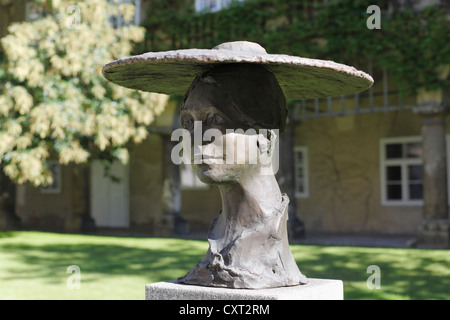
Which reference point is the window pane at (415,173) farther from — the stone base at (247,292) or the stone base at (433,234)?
the stone base at (247,292)

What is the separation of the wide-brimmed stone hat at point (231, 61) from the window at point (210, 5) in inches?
363

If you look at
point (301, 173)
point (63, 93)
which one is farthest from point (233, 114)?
point (301, 173)

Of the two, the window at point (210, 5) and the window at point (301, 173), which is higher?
the window at point (210, 5)

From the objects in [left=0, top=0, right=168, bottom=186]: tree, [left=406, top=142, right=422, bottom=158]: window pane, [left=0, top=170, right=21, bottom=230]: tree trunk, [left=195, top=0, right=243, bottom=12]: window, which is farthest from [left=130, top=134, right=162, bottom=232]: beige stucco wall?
[left=406, top=142, right=422, bottom=158]: window pane

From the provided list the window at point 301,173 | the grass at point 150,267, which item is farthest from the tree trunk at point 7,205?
the window at point 301,173

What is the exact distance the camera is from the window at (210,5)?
13.0 metres

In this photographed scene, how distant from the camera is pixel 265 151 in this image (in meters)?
3.49

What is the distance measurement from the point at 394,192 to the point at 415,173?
61 centimetres

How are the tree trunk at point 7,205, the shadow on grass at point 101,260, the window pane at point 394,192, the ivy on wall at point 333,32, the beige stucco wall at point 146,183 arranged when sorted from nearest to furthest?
1. the shadow on grass at point 101,260
2. the ivy on wall at point 333,32
3. the window pane at point 394,192
4. the tree trunk at point 7,205
5. the beige stucco wall at point 146,183

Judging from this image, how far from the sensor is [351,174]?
45.8 feet

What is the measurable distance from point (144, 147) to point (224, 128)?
44.6ft

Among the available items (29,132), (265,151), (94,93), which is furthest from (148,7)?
(265,151)

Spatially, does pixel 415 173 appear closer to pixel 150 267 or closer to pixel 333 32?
pixel 333 32

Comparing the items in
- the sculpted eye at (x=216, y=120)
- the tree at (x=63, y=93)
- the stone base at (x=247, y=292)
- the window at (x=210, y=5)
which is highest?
the window at (x=210, y=5)
